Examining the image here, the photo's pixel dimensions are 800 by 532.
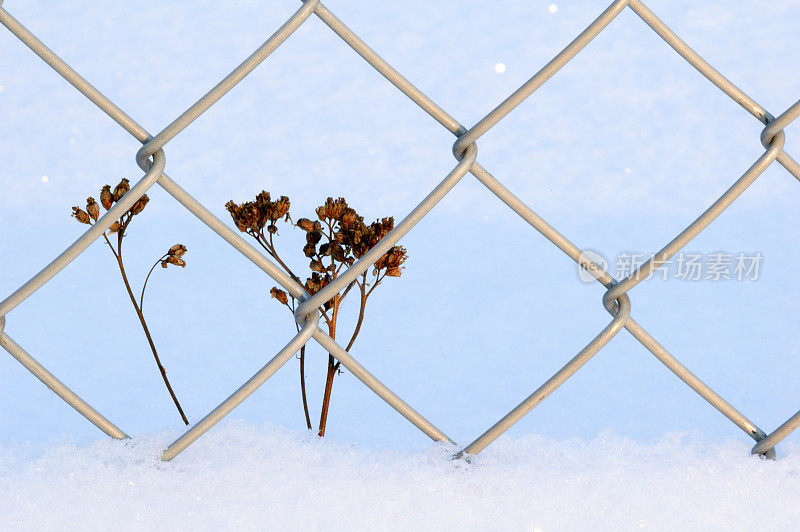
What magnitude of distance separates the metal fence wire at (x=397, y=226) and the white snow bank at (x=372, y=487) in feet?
0.08

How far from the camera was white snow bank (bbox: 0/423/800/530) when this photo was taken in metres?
0.61

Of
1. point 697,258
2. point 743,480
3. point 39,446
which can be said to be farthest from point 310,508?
point 697,258

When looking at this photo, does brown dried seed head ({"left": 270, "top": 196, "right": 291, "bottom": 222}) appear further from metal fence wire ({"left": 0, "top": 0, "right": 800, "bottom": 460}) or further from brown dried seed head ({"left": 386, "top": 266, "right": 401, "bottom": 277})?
metal fence wire ({"left": 0, "top": 0, "right": 800, "bottom": 460})

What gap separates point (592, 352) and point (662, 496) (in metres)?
0.13

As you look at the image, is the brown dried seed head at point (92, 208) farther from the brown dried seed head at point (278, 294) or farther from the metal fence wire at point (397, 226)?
the metal fence wire at point (397, 226)

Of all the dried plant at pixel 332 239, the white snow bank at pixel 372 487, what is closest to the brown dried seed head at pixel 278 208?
the dried plant at pixel 332 239

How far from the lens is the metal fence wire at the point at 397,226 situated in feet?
1.77

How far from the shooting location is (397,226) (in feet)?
1.86

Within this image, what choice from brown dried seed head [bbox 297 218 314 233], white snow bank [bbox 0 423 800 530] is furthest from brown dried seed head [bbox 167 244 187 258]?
white snow bank [bbox 0 423 800 530]

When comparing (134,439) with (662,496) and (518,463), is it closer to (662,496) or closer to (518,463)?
(518,463)

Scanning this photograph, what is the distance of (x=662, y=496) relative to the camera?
0.65 m

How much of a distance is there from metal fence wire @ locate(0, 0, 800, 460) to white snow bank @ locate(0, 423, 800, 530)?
26 mm

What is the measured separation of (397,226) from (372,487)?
20cm

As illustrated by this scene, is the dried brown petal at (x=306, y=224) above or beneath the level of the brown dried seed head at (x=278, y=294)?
above
